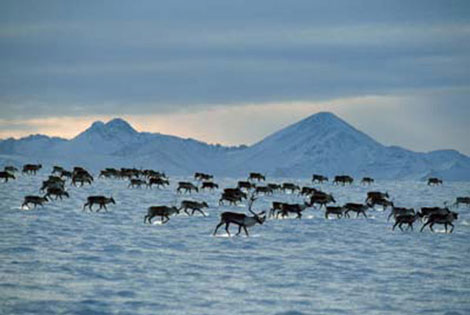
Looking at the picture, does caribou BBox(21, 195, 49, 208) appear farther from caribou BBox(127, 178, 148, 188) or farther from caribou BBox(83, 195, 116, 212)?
caribou BBox(127, 178, 148, 188)

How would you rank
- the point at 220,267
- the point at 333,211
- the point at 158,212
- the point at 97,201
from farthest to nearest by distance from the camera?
1. the point at 333,211
2. the point at 97,201
3. the point at 158,212
4. the point at 220,267

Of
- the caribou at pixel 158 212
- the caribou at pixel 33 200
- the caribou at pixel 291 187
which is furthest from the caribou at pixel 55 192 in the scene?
the caribou at pixel 291 187

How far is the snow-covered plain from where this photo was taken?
16.8 metres

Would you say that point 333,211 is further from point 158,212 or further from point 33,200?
point 33,200

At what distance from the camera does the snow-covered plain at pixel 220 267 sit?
1675cm

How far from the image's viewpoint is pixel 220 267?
2136 cm

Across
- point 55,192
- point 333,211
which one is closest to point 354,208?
point 333,211

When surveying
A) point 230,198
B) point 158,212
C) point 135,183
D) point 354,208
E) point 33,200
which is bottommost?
point 158,212

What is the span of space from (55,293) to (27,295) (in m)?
0.67

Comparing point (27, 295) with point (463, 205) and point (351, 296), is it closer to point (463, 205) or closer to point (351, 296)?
point (351, 296)

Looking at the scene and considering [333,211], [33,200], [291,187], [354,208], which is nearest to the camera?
[33,200]

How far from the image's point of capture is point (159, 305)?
16312 mm

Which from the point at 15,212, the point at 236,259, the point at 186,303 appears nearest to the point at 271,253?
the point at 236,259

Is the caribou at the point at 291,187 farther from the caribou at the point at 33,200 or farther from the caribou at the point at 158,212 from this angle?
the caribou at the point at 158,212
